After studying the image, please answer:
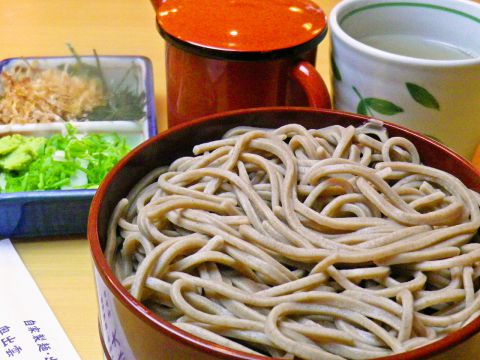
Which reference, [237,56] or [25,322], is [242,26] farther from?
[25,322]

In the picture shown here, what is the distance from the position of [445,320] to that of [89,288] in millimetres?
437

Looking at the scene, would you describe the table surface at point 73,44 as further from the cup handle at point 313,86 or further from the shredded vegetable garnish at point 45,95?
the cup handle at point 313,86

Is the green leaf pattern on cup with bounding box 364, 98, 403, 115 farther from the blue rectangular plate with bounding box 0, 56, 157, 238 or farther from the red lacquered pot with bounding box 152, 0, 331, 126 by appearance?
the blue rectangular plate with bounding box 0, 56, 157, 238

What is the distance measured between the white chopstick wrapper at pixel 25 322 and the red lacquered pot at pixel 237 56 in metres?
0.28

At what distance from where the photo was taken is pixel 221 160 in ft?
1.92

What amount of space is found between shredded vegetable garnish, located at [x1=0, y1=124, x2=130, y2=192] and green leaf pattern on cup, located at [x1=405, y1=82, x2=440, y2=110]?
0.41m

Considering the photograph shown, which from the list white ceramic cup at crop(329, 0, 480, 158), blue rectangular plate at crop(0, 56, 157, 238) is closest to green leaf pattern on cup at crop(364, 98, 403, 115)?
white ceramic cup at crop(329, 0, 480, 158)

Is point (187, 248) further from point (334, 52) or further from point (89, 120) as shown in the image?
point (89, 120)

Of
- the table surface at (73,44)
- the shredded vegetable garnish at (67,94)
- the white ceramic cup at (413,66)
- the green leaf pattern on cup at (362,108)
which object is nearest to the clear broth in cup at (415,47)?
the white ceramic cup at (413,66)

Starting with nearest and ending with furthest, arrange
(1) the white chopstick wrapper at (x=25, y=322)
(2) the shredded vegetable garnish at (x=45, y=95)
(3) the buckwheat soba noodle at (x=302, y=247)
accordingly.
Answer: (3) the buckwheat soba noodle at (x=302, y=247) → (1) the white chopstick wrapper at (x=25, y=322) → (2) the shredded vegetable garnish at (x=45, y=95)

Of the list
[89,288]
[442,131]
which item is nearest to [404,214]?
[442,131]

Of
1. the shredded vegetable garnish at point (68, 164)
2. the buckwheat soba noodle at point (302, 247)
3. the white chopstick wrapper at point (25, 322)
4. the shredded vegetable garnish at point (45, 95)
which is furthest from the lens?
the shredded vegetable garnish at point (45, 95)

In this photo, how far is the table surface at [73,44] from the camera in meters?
0.74

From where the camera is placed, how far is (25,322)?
682mm
